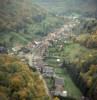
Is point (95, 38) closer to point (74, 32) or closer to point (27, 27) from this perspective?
point (74, 32)

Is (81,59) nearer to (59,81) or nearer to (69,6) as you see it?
(59,81)

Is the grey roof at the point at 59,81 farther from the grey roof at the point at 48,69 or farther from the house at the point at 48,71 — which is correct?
the grey roof at the point at 48,69

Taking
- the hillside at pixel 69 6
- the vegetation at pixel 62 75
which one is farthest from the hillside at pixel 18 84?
the hillside at pixel 69 6

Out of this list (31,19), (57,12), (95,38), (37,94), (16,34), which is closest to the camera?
(37,94)

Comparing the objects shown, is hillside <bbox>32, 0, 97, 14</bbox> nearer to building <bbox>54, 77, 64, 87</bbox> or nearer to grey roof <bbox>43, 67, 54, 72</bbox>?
grey roof <bbox>43, 67, 54, 72</bbox>

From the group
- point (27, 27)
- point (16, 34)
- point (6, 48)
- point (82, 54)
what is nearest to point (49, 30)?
point (27, 27)

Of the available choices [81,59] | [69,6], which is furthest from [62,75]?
[69,6]
